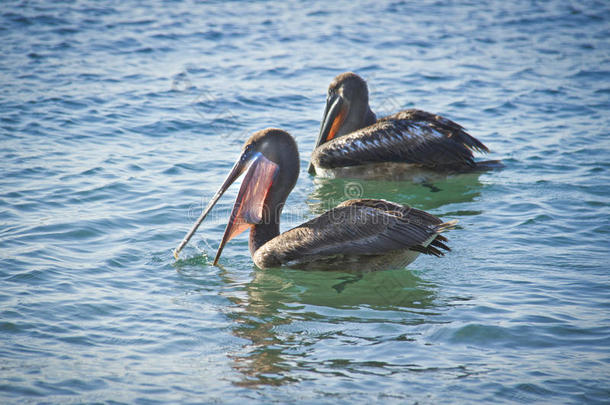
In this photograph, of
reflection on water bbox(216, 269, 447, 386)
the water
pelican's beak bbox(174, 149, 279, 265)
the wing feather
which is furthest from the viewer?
the wing feather

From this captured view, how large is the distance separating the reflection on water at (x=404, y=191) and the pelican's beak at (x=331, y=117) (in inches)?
22.7

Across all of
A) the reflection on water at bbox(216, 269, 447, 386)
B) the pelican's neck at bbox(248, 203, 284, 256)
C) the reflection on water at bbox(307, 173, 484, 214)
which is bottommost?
the reflection on water at bbox(216, 269, 447, 386)

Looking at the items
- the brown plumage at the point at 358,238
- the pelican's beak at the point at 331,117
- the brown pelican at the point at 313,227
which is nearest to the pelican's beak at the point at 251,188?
the brown pelican at the point at 313,227

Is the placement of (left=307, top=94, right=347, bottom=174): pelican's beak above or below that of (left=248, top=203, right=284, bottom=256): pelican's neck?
above

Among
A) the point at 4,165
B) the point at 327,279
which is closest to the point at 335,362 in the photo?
the point at 327,279

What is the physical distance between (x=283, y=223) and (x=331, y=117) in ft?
8.07

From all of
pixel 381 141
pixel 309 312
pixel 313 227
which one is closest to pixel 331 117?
pixel 381 141

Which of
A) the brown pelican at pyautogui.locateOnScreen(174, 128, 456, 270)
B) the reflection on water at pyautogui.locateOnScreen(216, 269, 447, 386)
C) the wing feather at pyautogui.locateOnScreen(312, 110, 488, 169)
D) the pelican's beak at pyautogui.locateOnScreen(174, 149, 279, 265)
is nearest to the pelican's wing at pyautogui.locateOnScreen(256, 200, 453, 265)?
the brown pelican at pyautogui.locateOnScreen(174, 128, 456, 270)

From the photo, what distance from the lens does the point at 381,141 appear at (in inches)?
353

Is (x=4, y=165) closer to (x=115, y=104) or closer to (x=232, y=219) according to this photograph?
(x=115, y=104)

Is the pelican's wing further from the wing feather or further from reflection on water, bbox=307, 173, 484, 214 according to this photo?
the wing feather

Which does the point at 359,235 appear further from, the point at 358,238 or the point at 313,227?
the point at 313,227

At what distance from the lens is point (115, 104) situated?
1117 centimetres

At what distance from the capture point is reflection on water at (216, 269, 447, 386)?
4.75 metres
